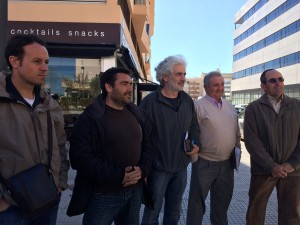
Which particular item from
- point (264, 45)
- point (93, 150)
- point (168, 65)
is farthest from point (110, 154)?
point (264, 45)

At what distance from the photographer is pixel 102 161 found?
2.70 meters

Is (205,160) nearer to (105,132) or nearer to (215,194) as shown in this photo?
(215,194)

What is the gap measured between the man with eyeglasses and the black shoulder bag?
2.27 m

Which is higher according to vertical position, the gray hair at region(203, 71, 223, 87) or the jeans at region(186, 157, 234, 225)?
the gray hair at region(203, 71, 223, 87)

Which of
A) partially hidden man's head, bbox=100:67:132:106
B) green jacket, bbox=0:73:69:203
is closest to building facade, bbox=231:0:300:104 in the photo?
partially hidden man's head, bbox=100:67:132:106

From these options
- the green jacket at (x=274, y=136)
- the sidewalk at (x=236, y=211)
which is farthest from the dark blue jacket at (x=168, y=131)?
the sidewalk at (x=236, y=211)

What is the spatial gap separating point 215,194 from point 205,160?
0.43 metres

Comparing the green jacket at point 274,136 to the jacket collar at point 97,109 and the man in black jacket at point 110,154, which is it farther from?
the jacket collar at point 97,109

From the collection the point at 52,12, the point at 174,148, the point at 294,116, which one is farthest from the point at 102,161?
the point at 52,12

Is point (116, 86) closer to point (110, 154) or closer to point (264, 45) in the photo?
point (110, 154)

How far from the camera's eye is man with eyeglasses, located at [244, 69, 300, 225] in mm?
3691

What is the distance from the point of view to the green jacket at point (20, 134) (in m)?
2.19

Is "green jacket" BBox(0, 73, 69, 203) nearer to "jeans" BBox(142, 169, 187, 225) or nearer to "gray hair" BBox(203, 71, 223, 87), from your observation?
"jeans" BBox(142, 169, 187, 225)

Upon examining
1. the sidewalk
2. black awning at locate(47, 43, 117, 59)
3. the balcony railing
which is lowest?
the sidewalk
